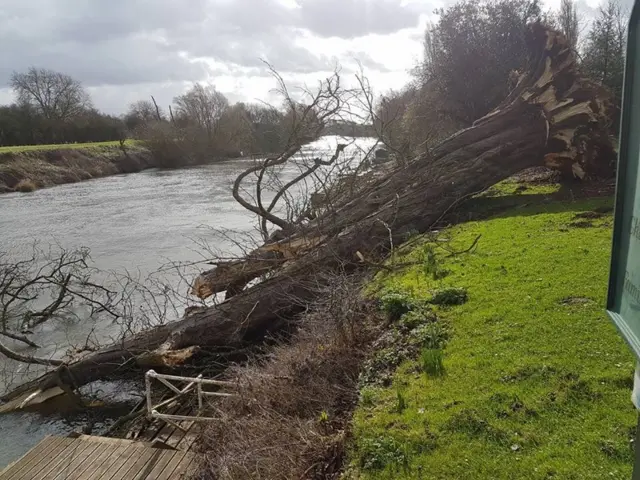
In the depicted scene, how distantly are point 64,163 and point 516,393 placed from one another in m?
39.6

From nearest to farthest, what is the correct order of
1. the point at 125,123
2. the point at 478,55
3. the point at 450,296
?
the point at 450,296 < the point at 478,55 < the point at 125,123

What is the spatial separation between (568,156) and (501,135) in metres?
1.66

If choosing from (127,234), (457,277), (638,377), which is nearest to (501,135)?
(457,277)

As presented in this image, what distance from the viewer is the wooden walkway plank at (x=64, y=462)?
6172mm

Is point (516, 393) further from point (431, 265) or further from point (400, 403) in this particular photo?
point (431, 265)

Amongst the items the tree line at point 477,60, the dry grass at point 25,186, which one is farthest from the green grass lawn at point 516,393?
the dry grass at point 25,186

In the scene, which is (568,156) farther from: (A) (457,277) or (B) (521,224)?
(A) (457,277)

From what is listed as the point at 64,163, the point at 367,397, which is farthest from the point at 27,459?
the point at 64,163

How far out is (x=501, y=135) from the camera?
12461mm

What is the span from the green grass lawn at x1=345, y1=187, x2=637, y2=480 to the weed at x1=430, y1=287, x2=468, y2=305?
0.11 metres

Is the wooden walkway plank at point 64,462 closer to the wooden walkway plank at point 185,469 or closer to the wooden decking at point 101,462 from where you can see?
the wooden decking at point 101,462

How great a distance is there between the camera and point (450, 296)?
6781 mm

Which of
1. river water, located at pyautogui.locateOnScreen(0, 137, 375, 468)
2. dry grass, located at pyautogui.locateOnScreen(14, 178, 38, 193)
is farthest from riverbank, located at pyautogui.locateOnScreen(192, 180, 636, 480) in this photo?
dry grass, located at pyautogui.locateOnScreen(14, 178, 38, 193)

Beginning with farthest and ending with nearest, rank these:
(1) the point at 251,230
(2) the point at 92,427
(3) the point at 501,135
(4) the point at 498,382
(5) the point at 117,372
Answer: (1) the point at 251,230
(3) the point at 501,135
(5) the point at 117,372
(2) the point at 92,427
(4) the point at 498,382
